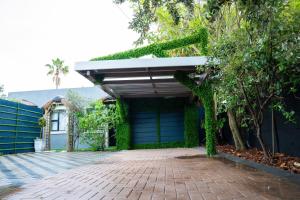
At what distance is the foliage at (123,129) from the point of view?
1590 cm

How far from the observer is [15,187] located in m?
4.32

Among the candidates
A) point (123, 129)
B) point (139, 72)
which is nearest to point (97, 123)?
point (123, 129)

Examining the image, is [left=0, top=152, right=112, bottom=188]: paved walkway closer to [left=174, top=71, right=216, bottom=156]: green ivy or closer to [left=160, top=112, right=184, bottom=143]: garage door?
[left=174, top=71, right=216, bottom=156]: green ivy

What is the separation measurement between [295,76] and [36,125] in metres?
14.3

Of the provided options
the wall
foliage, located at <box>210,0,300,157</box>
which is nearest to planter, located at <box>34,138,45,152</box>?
foliage, located at <box>210,0,300,157</box>

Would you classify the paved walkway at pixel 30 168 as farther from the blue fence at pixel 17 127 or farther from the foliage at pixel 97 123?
the foliage at pixel 97 123

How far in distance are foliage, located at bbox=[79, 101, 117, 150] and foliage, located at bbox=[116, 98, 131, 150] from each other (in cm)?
34

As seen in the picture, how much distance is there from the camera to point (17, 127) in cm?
1422

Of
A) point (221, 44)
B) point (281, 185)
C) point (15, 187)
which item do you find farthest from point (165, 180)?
point (221, 44)

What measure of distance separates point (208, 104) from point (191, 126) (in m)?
6.28

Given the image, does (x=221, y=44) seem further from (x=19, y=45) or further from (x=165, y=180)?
(x=19, y=45)

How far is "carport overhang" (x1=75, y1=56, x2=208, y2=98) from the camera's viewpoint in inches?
348

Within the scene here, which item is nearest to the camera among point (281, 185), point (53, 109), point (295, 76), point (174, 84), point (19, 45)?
point (281, 185)

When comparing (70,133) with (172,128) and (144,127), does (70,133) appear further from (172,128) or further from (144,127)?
(172,128)
